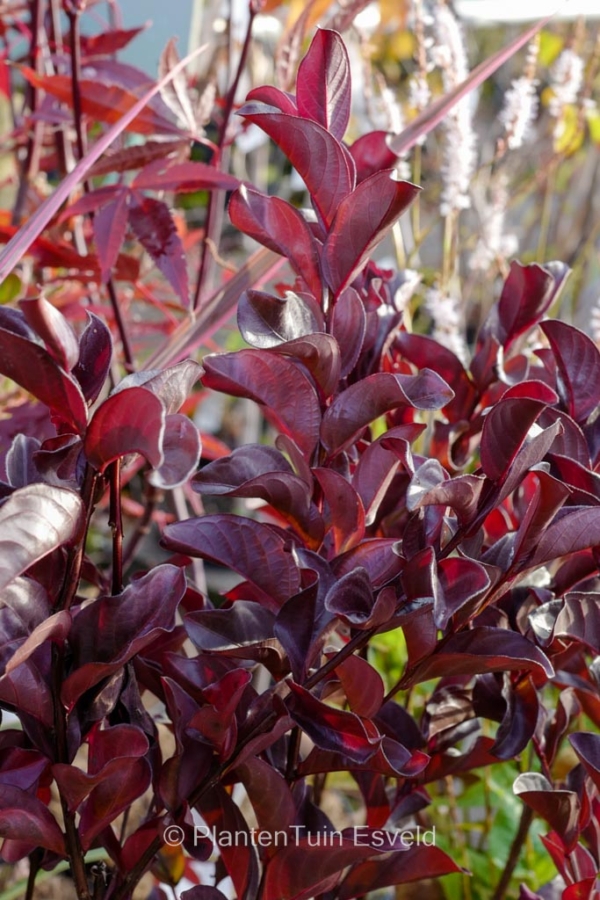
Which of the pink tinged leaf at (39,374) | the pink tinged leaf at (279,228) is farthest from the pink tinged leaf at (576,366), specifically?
the pink tinged leaf at (39,374)

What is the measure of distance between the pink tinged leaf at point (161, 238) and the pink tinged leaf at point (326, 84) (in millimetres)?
231

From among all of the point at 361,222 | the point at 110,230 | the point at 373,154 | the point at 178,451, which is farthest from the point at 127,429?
the point at 110,230

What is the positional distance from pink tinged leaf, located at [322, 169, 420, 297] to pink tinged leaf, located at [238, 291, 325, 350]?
2 cm

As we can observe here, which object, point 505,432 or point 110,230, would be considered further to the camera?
point 110,230

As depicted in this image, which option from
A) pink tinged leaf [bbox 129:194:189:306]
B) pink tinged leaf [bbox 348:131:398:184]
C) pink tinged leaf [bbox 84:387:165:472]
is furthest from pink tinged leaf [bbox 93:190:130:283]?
pink tinged leaf [bbox 84:387:165:472]

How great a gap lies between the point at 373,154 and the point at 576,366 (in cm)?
15

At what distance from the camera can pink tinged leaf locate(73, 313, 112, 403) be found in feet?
1.05

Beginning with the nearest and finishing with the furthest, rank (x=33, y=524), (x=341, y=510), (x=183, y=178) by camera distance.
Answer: (x=33, y=524) < (x=341, y=510) < (x=183, y=178)

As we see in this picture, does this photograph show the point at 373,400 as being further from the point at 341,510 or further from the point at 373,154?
the point at 373,154

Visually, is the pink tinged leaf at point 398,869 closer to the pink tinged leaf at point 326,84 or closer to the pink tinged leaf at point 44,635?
the pink tinged leaf at point 44,635

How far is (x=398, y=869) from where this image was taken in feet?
1.31

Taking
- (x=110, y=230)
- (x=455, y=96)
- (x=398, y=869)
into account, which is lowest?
(x=398, y=869)

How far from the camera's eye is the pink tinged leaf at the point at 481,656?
341mm

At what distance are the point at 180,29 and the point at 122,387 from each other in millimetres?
1622
